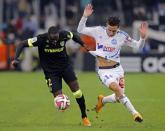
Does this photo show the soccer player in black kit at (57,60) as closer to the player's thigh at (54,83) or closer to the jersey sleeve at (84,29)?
the player's thigh at (54,83)

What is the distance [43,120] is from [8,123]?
3.21 feet

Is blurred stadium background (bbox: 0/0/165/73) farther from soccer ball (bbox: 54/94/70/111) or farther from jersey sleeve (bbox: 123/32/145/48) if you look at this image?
soccer ball (bbox: 54/94/70/111)

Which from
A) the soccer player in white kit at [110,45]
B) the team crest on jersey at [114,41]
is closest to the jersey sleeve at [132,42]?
the soccer player in white kit at [110,45]

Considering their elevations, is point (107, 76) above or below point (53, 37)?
below

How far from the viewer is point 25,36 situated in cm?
3225

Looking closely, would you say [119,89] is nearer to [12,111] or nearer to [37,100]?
[12,111]

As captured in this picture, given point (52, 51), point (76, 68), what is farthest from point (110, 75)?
point (76, 68)

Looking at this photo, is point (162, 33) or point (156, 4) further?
point (156, 4)

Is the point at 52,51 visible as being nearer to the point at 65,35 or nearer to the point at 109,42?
the point at 65,35

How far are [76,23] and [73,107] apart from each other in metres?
15.8

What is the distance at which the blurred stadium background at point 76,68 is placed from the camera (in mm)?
15586

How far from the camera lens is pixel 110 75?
593 inches

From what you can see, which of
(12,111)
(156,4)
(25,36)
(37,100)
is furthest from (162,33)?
(12,111)

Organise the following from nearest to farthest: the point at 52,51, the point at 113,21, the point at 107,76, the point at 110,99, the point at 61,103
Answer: the point at 61,103
the point at 52,51
the point at 113,21
the point at 107,76
the point at 110,99
